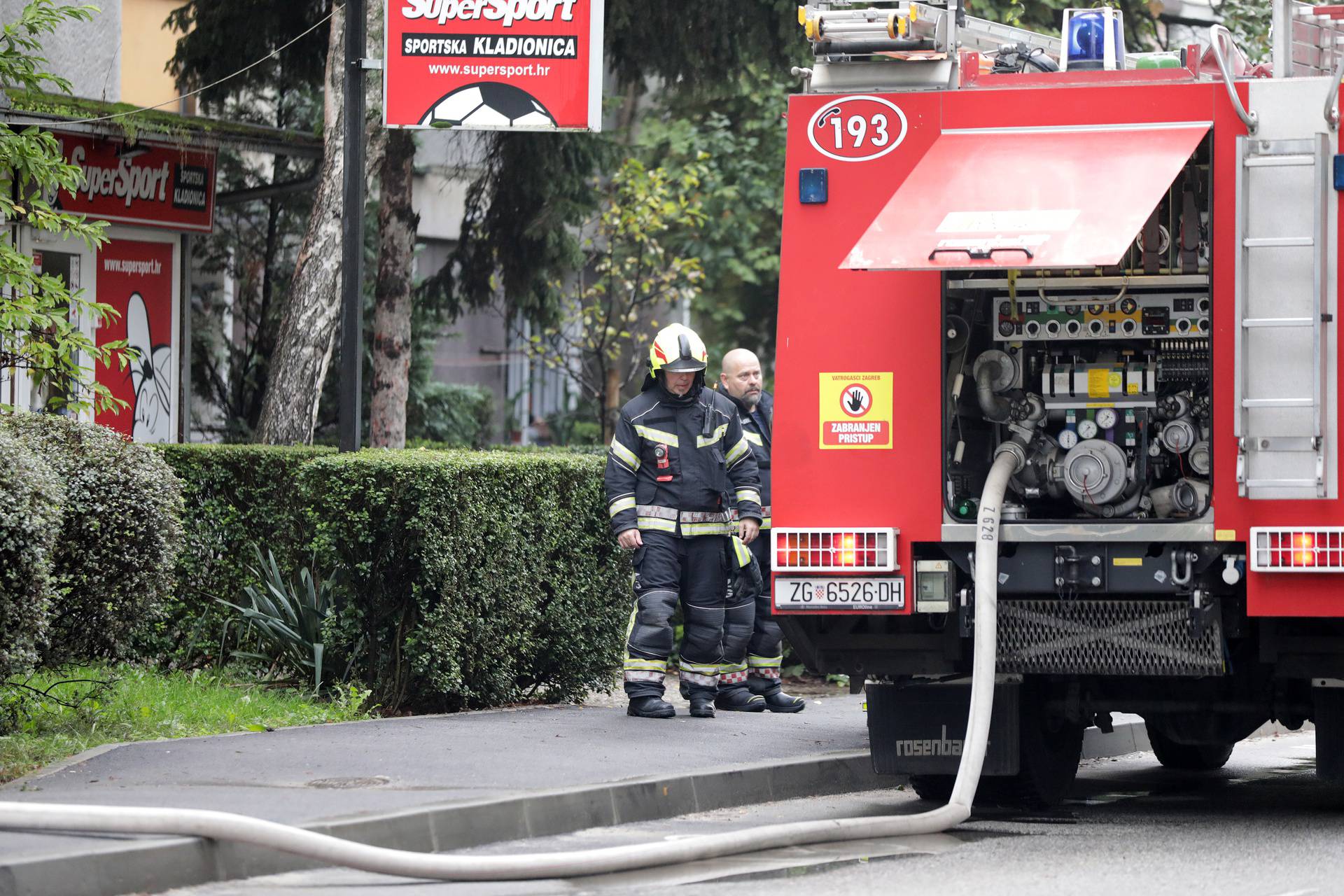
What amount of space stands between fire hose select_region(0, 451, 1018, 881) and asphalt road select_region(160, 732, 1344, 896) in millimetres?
79

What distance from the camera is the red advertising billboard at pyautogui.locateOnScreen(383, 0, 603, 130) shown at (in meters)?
10.8

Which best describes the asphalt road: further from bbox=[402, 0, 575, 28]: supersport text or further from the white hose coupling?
bbox=[402, 0, 575, 28]: supersport text

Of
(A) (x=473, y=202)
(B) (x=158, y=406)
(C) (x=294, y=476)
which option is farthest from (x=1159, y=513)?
(B) (x=158, y=406)

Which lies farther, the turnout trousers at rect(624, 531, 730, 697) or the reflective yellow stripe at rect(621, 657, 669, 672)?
the reflective yellow stripe at rect(621, 657, 669, 672)

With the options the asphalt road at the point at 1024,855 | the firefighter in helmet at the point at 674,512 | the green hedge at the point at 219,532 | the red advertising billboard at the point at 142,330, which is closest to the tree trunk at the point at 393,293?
the red advertising billboard at the point at 142,330

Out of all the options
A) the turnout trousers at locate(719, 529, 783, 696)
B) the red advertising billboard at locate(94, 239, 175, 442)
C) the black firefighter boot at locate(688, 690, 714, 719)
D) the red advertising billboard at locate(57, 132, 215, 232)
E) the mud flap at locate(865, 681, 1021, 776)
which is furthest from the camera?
the red advertising billboard at locate(94, 239, 175, 442)

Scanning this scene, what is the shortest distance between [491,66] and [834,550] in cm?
412

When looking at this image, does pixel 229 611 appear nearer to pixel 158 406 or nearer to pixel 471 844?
pixel 471 844

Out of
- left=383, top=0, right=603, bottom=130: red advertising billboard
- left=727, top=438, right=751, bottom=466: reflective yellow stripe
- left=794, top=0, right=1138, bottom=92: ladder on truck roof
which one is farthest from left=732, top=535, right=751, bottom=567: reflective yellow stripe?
left=794, top=0, right=1138, bottom=92: ladder on truck roof

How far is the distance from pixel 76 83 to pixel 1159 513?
37.0 ft

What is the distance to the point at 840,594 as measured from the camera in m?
7.93

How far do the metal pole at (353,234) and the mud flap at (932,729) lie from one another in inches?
146

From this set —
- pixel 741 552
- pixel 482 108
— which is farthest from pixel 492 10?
pixel 741 552

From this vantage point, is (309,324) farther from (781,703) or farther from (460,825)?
(460,825)
